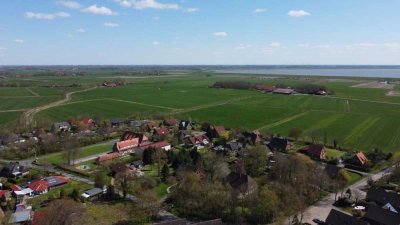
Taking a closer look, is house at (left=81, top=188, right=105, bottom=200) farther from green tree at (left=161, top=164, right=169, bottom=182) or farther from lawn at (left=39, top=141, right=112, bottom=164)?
lawn at (left=39, top=141, right=112, bottom=164)

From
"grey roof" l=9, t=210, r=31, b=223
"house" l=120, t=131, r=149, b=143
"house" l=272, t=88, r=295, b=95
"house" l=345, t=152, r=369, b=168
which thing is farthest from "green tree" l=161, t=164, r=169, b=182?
"house" l=272, t=88, r=295, b=95

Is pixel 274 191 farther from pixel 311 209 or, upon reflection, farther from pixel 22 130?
pixel 22 130

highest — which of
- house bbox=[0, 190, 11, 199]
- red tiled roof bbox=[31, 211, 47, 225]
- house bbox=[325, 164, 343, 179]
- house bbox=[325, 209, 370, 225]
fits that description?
house bbox=[325, 164, 343, 179]

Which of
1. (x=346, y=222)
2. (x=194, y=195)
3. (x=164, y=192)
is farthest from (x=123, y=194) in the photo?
(x=346, y=222)

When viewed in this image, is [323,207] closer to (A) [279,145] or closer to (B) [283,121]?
(A) [279,145]

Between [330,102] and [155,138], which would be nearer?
[155,138]

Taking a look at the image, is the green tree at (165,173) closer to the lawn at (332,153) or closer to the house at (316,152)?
the house at (316,152)
